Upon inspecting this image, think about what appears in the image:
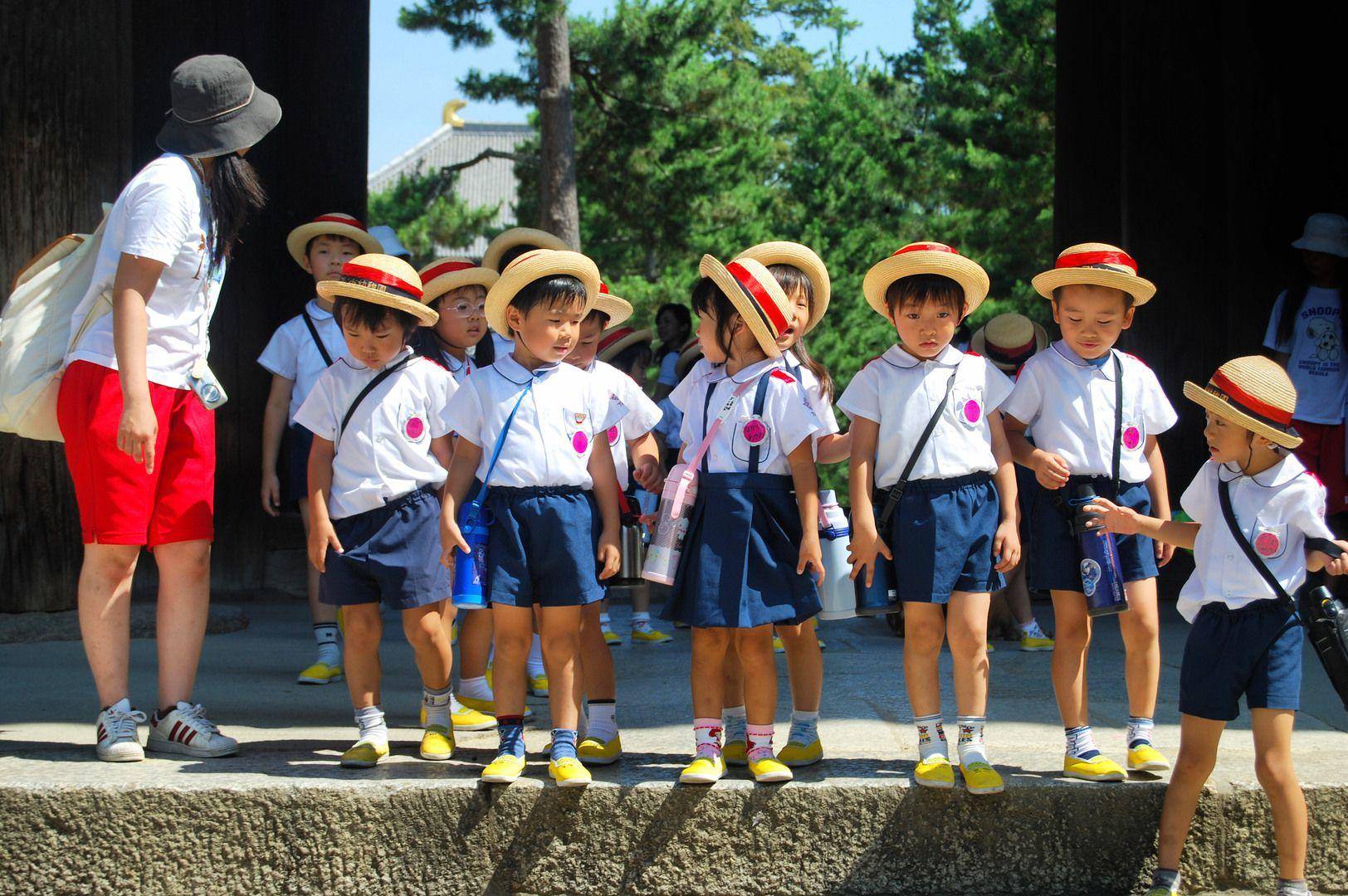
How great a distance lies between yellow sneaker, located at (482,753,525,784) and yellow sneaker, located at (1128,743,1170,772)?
1662 mm

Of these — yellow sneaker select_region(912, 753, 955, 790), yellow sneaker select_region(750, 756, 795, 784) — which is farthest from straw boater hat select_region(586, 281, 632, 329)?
yellow sneaker select_region(912, 753, 955, 790)

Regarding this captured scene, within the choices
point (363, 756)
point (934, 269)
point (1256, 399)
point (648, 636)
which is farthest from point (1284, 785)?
point (648, 636)

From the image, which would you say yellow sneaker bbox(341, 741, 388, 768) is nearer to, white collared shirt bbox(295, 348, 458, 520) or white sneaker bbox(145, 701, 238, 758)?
white sneaker bbox(145, 701, 238, 758)

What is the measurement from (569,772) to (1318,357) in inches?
175

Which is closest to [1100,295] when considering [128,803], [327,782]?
[327,782]

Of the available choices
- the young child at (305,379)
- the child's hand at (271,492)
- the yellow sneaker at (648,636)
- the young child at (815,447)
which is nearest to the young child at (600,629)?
the young child at (815,447)

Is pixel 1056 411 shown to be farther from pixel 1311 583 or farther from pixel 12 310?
pixel 12 310

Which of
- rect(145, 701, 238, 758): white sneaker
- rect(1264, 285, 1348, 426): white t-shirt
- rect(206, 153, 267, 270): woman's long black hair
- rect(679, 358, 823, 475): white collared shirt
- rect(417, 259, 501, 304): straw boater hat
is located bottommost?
rect(145, 701, 238, 758): white sneaker

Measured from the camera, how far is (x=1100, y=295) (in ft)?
12.1

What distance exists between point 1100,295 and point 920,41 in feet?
78.3

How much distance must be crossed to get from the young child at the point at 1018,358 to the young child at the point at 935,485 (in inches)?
68.2

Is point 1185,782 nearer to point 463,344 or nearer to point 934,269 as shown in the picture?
point 934,269

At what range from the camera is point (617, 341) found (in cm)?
643

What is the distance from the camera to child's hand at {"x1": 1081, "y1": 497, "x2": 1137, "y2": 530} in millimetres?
3418
